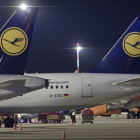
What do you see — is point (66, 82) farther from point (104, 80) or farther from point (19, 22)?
point (19, 22)

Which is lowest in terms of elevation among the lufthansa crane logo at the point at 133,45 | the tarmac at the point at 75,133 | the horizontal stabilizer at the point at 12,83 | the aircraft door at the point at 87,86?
the tarmac at the point at 75,133

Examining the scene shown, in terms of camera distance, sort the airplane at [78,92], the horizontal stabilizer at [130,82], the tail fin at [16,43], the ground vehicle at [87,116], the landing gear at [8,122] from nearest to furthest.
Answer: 1. the tail fin at [16,43]
2. the horizontal stabilizer at [130,82]
3. the airplane at [78,92]
4. the landing gear at [8,122]
5. the ground vehicle at [87,116]

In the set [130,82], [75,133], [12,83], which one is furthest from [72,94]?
[12,83]

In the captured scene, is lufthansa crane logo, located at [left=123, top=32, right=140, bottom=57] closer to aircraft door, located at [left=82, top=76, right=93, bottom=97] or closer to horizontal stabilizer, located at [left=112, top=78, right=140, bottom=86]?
horizontal stabilizer, located at [left=112, top=78, right=140, bottom=86]

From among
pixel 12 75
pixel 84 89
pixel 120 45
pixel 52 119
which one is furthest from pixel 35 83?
pixel 52 119

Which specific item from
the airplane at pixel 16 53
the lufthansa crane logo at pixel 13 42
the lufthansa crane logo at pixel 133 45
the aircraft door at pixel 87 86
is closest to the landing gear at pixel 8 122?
A: the aircraft door at pixel 87 86

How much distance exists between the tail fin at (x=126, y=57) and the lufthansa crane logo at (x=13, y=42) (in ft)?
45.5

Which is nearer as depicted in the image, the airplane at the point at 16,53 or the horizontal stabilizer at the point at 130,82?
the airplane at the point at 16,53

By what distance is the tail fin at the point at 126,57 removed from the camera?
44625 mm

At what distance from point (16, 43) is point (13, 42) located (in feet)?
0.70

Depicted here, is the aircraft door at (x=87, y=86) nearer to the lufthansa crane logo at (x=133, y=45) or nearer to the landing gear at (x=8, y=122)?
the lufthansa crane logo at (x=133, y=45)

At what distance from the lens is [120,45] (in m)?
45.5

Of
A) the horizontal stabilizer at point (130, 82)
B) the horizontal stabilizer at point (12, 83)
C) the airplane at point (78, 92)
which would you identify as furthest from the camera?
the airplane at point (78, 92)

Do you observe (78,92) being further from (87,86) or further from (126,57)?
(126,57)
